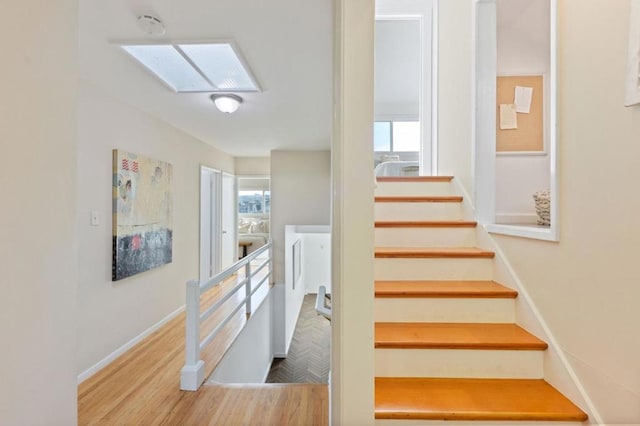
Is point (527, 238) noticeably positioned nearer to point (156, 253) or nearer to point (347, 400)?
point (347, 400)

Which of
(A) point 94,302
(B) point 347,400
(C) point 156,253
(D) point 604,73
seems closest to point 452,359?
(B) point 347,400

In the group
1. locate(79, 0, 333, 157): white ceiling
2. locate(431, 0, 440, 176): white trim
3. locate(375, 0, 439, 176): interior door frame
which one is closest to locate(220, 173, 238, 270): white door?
locate(79, 0, 333, 157): white ceiling

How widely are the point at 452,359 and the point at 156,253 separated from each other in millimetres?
3080

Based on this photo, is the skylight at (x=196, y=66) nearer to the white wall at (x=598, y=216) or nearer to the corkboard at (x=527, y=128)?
the white wall at (x=598, y=216)

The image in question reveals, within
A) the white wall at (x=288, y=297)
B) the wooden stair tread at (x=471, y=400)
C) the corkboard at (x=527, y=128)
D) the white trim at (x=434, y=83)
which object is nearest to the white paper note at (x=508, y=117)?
the corkboard at (x=527, y=128)

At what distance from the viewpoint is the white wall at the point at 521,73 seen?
2.28 meters

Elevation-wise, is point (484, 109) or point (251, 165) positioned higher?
point (251, 165)

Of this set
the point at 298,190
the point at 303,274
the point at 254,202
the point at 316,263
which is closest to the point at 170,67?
the point at 298,190

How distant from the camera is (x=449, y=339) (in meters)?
1.46

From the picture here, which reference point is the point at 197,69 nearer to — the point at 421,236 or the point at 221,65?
the point at 221,65

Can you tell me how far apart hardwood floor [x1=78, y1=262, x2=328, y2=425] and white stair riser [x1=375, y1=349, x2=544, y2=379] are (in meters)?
0.77

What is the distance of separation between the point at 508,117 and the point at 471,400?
2.02 metres

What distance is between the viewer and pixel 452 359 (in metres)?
1.43

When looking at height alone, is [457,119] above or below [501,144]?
above
